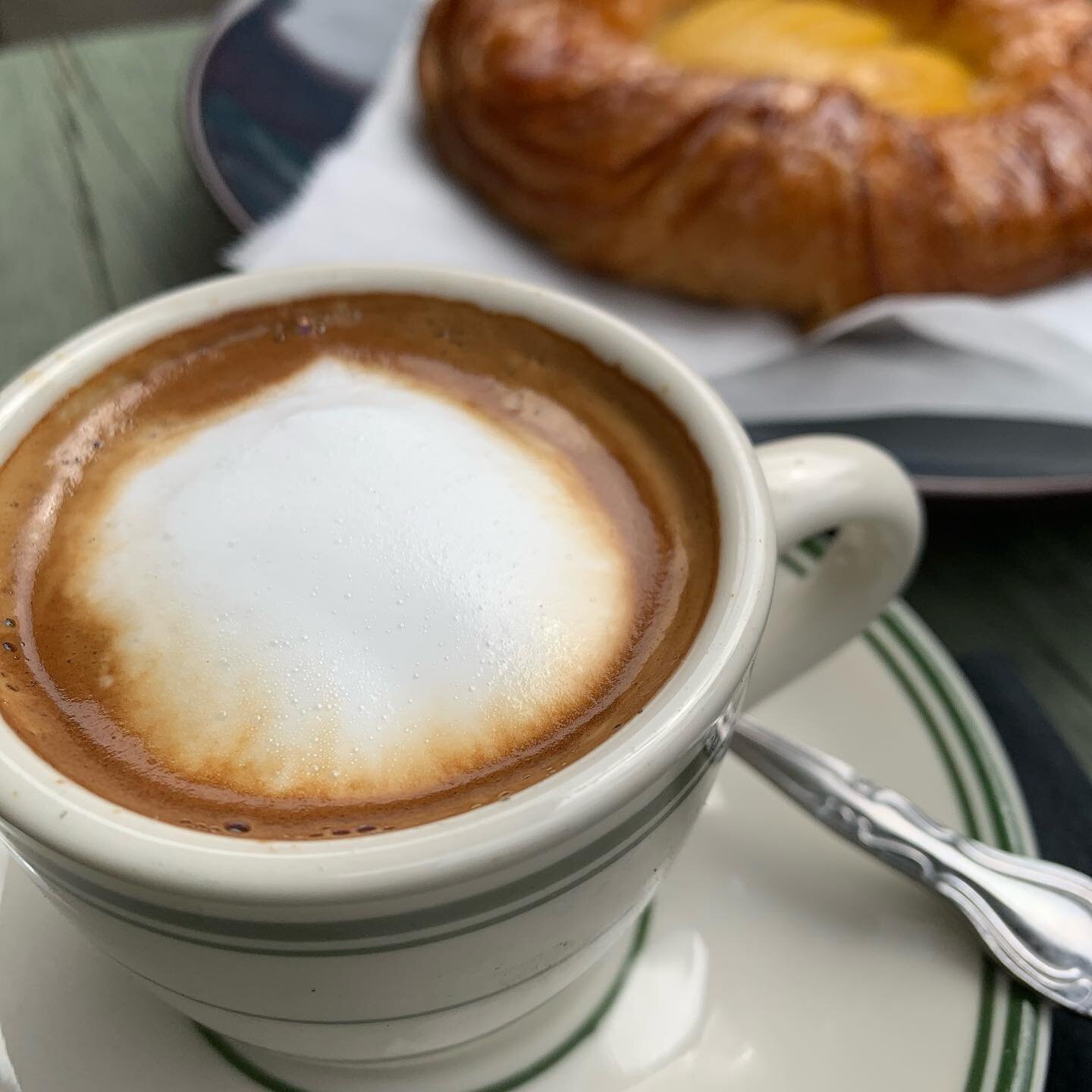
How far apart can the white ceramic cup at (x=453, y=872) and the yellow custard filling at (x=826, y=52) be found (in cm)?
83

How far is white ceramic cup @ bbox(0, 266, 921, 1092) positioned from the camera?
43cm

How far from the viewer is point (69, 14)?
8.55 feet

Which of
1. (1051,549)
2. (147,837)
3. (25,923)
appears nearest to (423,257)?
(1051,549)

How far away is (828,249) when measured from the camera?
47.2 inches

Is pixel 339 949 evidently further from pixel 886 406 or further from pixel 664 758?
pixel 886 406

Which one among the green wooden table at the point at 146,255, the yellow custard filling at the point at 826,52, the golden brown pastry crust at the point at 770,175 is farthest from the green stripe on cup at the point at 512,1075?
the yellow custard filling at the point at 826,52

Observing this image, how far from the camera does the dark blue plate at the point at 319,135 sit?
1.03 metres

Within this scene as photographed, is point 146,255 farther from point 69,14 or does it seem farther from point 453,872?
point 69,14

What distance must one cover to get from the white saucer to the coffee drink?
197 millimetres

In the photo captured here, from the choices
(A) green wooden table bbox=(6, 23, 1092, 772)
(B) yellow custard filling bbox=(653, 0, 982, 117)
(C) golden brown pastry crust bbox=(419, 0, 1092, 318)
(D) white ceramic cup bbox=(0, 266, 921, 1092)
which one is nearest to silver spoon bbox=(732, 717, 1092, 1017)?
(D) white ceramic cup bbox=(0, 266, 921, 1092)

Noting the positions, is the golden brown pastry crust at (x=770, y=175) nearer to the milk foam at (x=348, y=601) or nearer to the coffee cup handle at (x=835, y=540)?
the coffee cup handle at (x=835, y=540)

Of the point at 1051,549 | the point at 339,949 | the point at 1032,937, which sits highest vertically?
the point at 339,949

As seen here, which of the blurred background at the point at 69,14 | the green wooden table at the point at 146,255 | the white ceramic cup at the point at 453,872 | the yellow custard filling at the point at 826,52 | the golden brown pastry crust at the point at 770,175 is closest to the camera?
the white ceramic cup at the point at 453,872

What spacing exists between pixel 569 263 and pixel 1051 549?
58 cm
